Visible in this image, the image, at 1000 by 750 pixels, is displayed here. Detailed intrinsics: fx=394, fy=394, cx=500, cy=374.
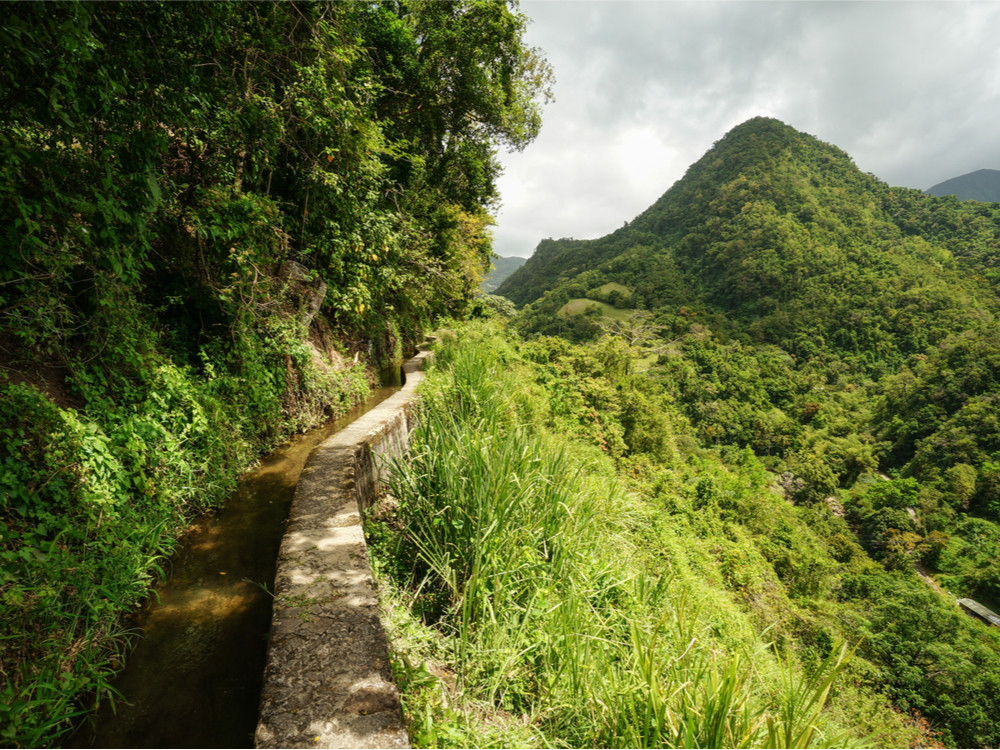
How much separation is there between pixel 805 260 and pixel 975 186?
17852cm

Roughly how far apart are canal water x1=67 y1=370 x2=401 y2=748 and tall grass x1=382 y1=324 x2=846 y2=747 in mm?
878

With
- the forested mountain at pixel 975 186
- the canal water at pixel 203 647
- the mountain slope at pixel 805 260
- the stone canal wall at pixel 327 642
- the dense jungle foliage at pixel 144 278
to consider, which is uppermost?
the forested mountain at pixel 975 186

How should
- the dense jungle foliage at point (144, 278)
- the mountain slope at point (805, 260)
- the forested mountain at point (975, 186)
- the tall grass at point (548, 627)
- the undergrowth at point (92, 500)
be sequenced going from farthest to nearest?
the forested mountain at point (975, 186) → the mountain slope at point (805, 260) → the dense jungle foliage at point (144, 278) → the undergrowth at point (92, 500) → the tall grass at point (548, 627)

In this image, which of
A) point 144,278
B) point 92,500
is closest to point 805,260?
point 144,278

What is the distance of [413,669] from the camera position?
6.10ft

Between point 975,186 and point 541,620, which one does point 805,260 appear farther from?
point 975,186

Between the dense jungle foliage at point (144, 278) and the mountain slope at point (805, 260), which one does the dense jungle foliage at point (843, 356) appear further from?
the dense jungle foliage at point (144, 278)

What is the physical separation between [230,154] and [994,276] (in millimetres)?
87406

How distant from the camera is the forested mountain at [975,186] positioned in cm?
14900

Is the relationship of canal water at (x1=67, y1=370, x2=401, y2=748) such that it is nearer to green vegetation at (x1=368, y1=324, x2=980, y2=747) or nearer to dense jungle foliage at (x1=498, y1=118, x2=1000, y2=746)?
green vegetation at (x1=368, y1=324, x2=980, y2=747)

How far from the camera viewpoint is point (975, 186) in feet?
509

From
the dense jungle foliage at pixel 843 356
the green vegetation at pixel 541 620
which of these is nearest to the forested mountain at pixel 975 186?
the dense jungle foliage at pixel 843 356

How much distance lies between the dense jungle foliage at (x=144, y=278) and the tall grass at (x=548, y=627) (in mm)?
1681

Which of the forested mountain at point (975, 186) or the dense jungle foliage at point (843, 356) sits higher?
the forested mountain at point (975, 186)
